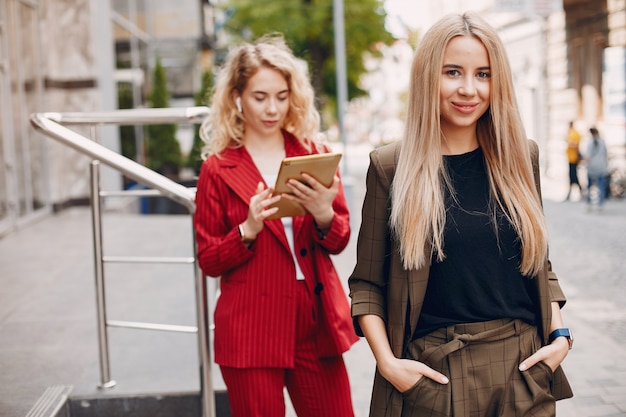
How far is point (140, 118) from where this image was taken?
353cm

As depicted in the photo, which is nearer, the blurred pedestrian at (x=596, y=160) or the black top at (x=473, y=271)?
the black top at (x=473, y=271)

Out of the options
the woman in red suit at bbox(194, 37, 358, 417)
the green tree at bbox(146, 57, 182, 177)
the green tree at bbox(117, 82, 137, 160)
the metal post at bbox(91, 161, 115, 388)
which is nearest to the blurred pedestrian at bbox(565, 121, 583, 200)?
the green tree at bbox(146, 57, 182, 177)

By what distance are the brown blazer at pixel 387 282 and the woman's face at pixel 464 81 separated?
0.19 meters

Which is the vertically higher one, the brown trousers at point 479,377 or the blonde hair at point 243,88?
the blonde hair at point 243,88

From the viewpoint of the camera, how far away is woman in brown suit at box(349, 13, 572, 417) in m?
1.92

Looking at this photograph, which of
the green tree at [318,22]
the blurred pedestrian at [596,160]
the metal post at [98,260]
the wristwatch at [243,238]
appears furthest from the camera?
the green tree at [318,22]

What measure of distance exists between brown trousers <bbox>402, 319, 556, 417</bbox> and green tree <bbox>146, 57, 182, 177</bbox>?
47.0 feet

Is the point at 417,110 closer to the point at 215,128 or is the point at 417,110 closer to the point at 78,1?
the point at 215,128

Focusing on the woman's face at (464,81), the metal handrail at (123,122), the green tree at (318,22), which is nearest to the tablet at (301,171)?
the woman's face at (464,81)

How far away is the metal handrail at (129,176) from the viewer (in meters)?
3.26

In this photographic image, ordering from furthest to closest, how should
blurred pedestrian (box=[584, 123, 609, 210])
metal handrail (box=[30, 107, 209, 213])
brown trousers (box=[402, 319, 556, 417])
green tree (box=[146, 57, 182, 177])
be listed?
green tree (box=[146, 57, 182, 177]) < blurred pedestrian (box=[584, 123, 609, 210]) < metal handrail (box=[30, 107, 209, 213]) < brown trousers (box=[402, 319, 556, 417])

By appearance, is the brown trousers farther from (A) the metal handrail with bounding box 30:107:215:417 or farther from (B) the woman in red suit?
(A) the metal handrail with bounding box 30:107:215:417

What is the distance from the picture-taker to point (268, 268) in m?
2.66

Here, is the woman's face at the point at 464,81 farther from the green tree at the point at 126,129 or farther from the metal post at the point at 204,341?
the green tree at the point at 126,129
